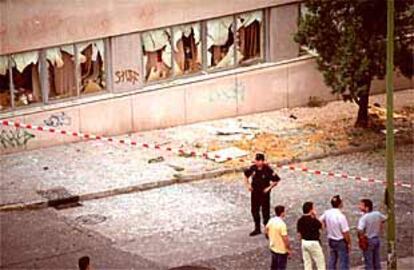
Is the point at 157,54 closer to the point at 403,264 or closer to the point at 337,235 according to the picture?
the point at 403,264

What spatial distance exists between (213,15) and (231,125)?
8.38ft

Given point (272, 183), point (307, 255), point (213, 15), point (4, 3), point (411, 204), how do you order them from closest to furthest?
point (307, 255) < point (272, 183) < point (411, 204) < point (4, 3) < point (213, 15)

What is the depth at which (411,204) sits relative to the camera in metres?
23.1

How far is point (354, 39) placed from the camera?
25.8 metres

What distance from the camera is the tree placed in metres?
26.0

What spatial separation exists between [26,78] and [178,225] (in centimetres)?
601

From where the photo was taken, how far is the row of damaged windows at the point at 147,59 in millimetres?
26266

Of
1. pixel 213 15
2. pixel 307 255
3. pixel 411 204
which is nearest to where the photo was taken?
pixel 307 255

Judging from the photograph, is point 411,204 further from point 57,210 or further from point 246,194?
point 57,210

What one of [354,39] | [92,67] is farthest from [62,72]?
[354,39]

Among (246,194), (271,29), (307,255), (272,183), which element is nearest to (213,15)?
(271,29)

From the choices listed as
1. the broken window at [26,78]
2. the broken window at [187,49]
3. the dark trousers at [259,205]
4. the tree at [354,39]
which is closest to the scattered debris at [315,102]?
the tree at [354,39]

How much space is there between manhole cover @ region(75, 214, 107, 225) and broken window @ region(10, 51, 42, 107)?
4490 mm

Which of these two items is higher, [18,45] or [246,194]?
[18,45]
